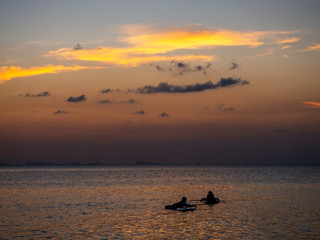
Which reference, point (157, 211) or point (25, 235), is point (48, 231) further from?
point (157, 211)

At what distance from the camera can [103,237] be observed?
106 ft

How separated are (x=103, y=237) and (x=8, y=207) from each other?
86.8ft

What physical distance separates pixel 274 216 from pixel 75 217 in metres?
20.8

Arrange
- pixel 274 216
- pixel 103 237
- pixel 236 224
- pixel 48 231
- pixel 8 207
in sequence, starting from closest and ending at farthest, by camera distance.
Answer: pixel 103 237 → pixel 48 231 → pixel 236 224 → pixel 274 216 → pixel 8 207

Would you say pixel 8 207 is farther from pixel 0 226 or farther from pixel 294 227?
pixel 294 227

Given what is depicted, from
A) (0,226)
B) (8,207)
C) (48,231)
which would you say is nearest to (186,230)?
(48,231)

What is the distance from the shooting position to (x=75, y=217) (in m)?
43.4

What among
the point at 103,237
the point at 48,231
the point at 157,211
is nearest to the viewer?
the point at 103,237

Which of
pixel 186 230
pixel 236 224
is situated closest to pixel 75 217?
pixel 186 230

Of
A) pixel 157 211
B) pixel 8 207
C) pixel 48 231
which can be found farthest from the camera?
pixel 8 207

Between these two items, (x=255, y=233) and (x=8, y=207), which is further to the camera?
(x=8, y=207)

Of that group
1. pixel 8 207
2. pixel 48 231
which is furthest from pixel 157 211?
pixel 8 207

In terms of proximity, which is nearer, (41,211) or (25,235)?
(25,235)

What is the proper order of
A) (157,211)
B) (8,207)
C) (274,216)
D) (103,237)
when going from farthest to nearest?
(8,207)
(157,211)
(274,216)
(103,237)
